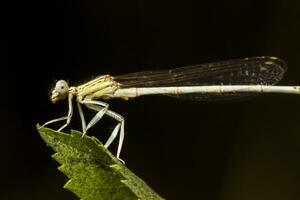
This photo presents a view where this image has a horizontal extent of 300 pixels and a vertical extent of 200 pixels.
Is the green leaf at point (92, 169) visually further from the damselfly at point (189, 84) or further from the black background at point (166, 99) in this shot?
the black background at point (166, 99)

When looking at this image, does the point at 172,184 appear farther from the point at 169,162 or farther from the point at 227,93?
the point at 227,93

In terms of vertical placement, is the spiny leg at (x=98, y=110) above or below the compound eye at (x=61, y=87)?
below

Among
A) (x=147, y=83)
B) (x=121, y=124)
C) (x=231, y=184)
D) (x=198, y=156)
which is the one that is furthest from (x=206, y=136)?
(x=121, y=124)

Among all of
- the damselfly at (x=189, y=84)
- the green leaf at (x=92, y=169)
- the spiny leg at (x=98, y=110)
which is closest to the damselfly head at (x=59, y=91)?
the damselfly at (x=189, y=84)

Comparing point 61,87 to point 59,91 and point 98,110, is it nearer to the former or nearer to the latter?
point 59,91

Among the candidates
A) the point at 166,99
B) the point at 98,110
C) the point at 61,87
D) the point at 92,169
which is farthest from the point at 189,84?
the point at 92,169

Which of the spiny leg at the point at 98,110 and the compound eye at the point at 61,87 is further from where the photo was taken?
the compound eye at the point at 61,87

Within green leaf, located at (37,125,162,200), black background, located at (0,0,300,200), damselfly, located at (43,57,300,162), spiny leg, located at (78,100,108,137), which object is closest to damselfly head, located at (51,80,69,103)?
damselfly, located at (43,57,300,162)

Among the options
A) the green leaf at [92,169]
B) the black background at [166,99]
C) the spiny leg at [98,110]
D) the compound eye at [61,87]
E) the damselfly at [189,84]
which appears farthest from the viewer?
the black background at [166,99]
